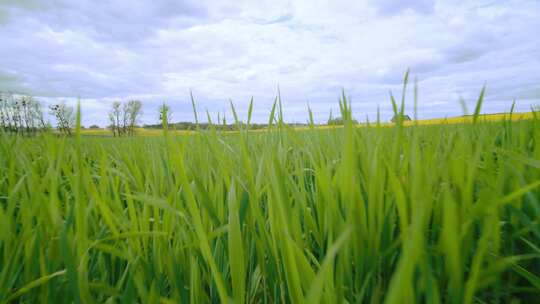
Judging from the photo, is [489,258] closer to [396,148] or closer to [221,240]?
[396,148]

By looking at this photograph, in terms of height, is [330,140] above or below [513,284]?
above

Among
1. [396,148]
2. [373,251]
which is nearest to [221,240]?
[373,251]

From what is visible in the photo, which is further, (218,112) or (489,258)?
(218,112)

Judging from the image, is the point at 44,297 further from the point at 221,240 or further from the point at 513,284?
the point at 513,284

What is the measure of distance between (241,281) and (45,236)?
41cm

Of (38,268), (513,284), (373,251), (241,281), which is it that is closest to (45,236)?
(38,268)

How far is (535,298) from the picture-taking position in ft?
1.43

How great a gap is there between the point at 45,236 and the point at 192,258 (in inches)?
12.5

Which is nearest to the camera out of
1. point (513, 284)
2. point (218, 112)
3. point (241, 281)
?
point (241, 281)

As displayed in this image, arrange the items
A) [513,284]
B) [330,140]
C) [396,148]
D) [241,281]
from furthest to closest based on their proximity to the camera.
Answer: [330,140]
[396,148]
[513,284]
[241,281]

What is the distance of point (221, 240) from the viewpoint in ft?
1.59

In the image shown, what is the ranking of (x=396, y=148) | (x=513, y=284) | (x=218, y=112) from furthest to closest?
(x=218, y=112)
(x=396, y=148)
(x=513, y=284)

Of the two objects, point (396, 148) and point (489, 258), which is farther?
point (396, 148)

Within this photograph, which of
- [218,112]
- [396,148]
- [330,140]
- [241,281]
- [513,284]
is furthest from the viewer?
[330,140]
